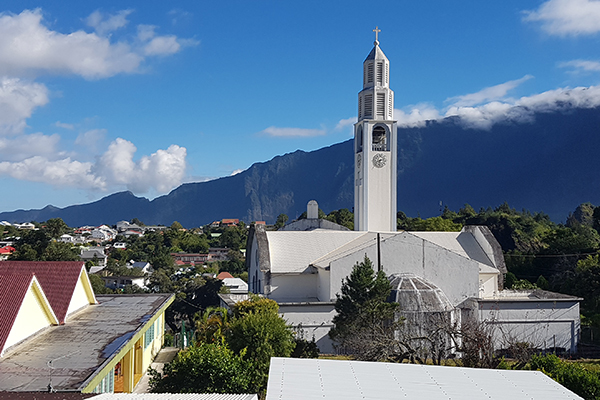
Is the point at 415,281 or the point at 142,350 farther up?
the point at 415,281

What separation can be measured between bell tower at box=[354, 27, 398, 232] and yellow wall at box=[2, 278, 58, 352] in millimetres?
26566

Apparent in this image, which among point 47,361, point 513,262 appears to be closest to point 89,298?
point 47,361

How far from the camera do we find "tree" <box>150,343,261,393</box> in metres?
12.7

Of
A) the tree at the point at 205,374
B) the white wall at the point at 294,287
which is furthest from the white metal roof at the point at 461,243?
the tree at the point at 205,374

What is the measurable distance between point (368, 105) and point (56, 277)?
2660cm

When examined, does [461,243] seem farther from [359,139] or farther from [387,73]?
[387,73]

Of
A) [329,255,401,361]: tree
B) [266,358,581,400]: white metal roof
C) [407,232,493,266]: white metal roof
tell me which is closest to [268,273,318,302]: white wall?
[329,255,401,361]: tree

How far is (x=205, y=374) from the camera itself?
12688 mm

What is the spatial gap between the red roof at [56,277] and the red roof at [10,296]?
6.80 feet

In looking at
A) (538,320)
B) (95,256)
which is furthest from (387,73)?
(95,256)

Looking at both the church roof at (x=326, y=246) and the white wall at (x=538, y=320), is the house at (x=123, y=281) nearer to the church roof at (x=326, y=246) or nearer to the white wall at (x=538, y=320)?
the church roof at (x=326, y=246)

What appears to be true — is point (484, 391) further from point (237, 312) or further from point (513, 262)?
point (513, 262)

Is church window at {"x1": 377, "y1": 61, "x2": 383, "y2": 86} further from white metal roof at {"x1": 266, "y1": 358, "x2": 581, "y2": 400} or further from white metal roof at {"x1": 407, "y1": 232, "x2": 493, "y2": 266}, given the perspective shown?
white metal roof at {"x1": 266, "y1": 358, "x2": 581, "y2": 400}

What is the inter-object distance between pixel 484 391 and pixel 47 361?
26.8 feet
